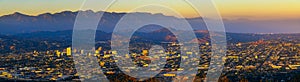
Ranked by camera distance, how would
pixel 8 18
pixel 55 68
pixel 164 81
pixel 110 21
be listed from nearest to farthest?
pixel 164 81 < pixel 55 68 < pixel 110 21 < pixel 8 18

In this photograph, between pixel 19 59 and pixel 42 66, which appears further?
pixel 19 59

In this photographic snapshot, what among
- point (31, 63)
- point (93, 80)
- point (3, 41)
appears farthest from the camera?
point (3, 41)

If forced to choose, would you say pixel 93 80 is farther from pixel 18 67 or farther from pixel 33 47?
pixel 33 47

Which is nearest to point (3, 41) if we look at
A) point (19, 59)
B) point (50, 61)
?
point (19, 59)

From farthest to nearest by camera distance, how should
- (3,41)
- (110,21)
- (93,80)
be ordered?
(110,21)
(3,41)
(93,80)

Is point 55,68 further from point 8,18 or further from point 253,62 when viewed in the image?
point 8,18

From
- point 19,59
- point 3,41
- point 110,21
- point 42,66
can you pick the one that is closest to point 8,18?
point 110,21

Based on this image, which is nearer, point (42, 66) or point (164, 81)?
point (164, 81)

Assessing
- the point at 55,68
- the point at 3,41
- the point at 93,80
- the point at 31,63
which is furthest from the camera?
the point at 3,41
